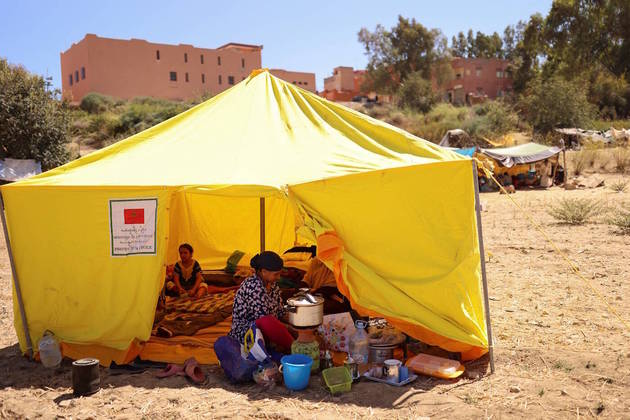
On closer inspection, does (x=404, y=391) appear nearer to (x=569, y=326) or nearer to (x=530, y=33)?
(x=569, y=326)

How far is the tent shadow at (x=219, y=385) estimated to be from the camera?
4004mm

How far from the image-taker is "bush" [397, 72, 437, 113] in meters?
38.9

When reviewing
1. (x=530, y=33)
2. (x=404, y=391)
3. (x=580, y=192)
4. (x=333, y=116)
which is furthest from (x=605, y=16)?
(x=404, y=391)

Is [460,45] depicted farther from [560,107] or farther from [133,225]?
[133,225]

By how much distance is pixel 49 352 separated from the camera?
15.6 ft

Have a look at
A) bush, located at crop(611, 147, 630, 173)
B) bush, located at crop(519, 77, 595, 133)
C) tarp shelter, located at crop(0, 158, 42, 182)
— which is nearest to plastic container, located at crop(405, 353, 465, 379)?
tarp shelter, located at crop(0, 158, 42, 182)

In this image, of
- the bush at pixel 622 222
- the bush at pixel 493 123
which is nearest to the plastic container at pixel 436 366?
the bush at pixel 622 222

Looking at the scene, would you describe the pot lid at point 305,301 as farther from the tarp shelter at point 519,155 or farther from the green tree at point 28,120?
the green tree at point 28,120

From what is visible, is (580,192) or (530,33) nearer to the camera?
(580,192)

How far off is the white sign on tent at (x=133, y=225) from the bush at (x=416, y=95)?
116 ft

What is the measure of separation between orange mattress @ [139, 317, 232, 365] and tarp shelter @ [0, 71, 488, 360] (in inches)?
12.0

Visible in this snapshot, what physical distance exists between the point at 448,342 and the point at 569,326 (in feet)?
5.71

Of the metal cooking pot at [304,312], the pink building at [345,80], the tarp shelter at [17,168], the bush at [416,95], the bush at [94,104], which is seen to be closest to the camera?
the metal cooking pot at [304,312]

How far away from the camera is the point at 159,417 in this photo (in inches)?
149
